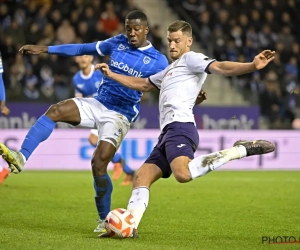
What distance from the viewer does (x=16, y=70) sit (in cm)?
1766

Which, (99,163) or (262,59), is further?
(99,163)

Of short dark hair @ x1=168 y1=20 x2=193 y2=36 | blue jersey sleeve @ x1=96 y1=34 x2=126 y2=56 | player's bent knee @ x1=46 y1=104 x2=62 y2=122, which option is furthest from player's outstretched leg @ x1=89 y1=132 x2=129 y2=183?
short dark hair @ x1=168 y1=20 x2=193 y2=36

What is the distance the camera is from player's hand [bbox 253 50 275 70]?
6.16 m

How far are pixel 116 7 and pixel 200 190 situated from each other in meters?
9.87

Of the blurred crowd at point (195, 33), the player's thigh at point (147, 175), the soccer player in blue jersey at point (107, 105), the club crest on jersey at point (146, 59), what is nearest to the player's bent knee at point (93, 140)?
the blurred crowd at point (195, 33)

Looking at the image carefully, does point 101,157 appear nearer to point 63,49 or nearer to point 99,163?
point 99,163

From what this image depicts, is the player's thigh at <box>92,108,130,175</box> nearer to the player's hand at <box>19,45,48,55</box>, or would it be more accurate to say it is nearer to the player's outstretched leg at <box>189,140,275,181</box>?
the player's hand at <box>19,45,48,55</box>

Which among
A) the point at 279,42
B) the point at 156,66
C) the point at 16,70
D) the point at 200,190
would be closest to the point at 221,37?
the point at 279,42

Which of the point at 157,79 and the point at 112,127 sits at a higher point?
the point at 157,79

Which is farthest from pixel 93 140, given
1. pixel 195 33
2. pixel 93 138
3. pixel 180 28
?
pixel 195 33

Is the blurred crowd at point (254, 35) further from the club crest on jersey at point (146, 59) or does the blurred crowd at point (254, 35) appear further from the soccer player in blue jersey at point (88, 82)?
the club crest on jersey at point (146, 59)

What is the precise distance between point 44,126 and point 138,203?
1448 mm

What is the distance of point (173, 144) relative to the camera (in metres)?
6.75

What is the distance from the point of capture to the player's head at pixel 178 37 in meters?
6.91
